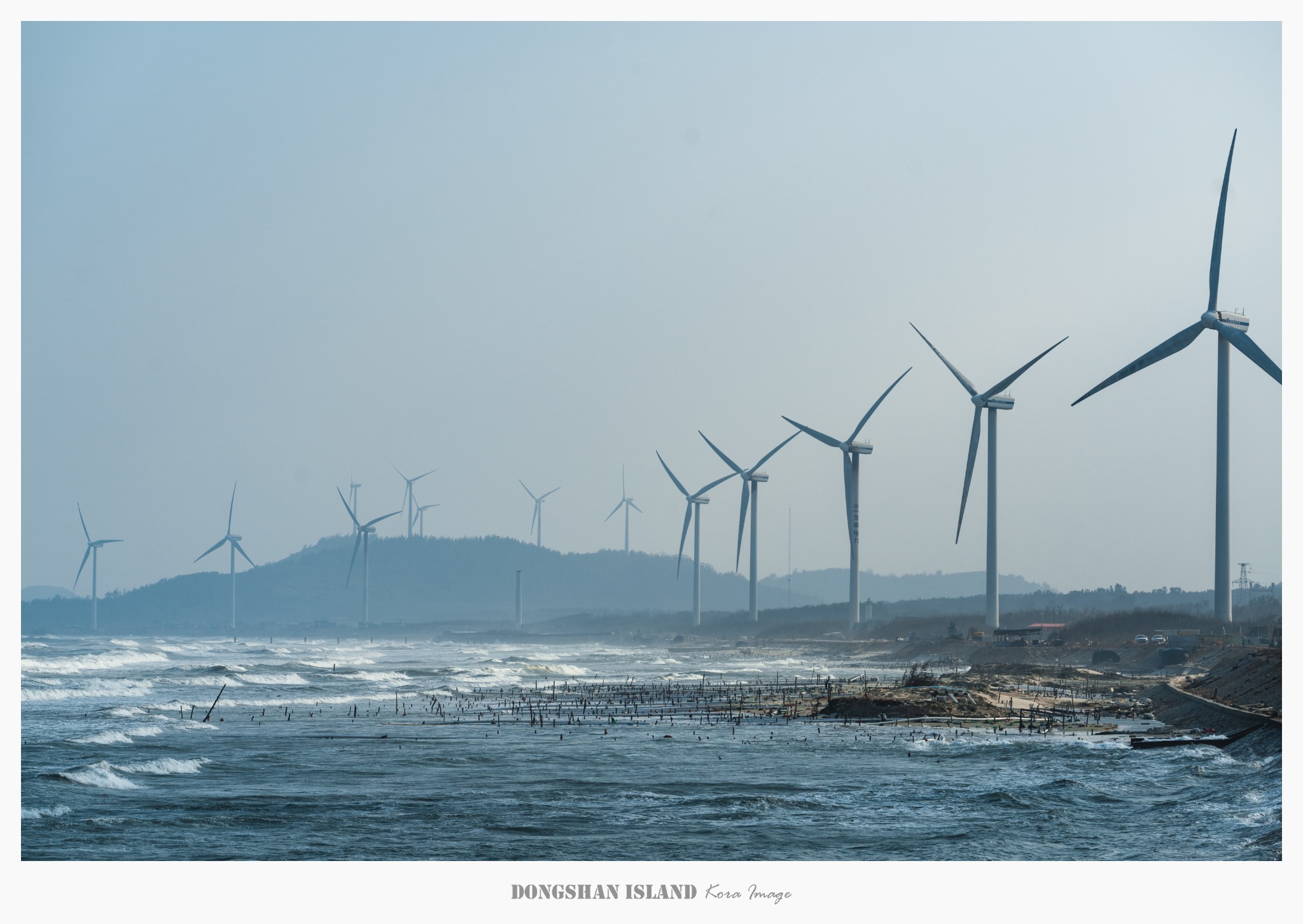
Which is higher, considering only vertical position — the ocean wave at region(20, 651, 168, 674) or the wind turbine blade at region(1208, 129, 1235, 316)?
the wind turbine blade at region(1208, 129, 1235, 316)

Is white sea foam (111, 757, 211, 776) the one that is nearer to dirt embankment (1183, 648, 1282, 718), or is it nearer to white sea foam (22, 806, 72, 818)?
white sea foam (22, 806, 72, 818)

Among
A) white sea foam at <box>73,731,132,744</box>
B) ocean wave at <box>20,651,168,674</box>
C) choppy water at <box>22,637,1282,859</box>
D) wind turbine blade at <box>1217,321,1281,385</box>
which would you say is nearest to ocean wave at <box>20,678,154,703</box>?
choppy water at <box>22,637,1282,859</box>

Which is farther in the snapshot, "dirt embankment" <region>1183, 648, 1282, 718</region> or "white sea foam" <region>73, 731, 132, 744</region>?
"dirt embankment" <region>1183, 648, 1282, 718</region>

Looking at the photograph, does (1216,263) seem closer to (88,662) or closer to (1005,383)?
(1005,383)

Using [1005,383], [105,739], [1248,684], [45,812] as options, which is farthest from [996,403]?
[45,812]

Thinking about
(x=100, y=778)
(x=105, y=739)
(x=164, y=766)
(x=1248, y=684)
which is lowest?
(x=105, y=739)
